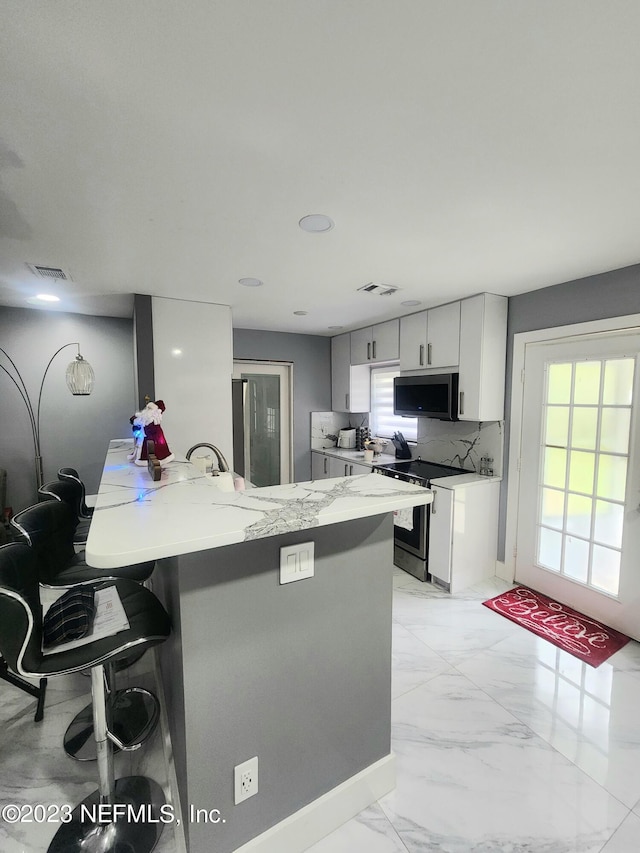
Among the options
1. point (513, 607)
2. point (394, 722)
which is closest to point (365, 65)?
point (394, 722)

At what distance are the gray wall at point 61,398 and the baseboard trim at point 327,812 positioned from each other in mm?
3687

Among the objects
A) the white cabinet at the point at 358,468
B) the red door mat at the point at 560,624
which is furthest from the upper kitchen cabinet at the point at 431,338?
the red door mat at the point at 560,624

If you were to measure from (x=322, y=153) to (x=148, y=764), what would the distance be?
2491 millimetres

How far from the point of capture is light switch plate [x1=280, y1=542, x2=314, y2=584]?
1.21 metres

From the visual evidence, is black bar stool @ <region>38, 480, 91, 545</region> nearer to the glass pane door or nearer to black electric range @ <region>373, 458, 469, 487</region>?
black electric range @ <region>373, 458, 469, 487</region>

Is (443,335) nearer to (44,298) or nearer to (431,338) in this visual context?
(431,338)

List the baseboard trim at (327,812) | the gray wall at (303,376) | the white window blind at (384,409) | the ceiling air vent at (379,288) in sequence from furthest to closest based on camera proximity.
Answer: the gray wall at (303,376) < the white window blind at (384,409) < the ceiling air vent at (379,288) < the baseboard trim at (327,812)

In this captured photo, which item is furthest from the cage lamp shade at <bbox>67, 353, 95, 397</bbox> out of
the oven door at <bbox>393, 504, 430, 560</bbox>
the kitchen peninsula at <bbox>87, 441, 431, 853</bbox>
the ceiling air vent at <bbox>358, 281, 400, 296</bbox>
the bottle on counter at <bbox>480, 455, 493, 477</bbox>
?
the bottle on counter at <bbox>480, 455, 493, 477</bbox>

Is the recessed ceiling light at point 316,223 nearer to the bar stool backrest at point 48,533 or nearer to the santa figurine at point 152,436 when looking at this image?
the santa figurine at point 152,436

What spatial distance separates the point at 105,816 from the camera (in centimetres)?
133

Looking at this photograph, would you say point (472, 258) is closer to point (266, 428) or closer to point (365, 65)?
point (365, 65)

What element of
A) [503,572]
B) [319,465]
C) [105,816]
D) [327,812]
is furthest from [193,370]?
[503,572]

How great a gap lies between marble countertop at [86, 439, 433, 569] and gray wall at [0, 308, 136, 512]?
9.27 feet

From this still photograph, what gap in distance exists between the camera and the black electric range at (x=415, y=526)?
3281 mm
